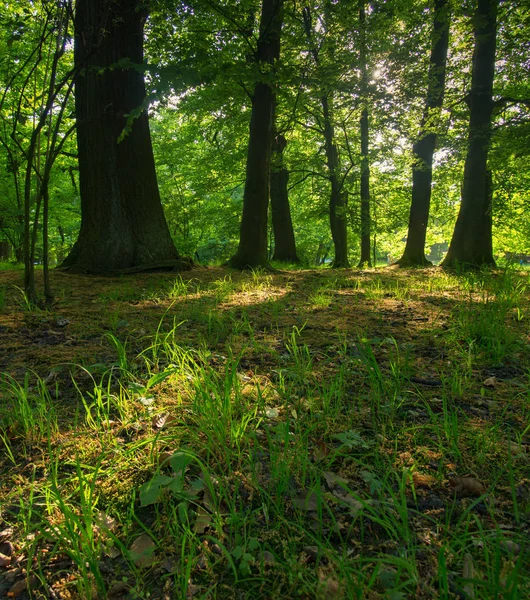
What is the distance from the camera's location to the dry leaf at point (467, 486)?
129 centimetres

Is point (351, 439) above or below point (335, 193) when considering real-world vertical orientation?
below

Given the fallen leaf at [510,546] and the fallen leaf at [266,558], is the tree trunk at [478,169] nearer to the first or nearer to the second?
the fallen leaf at [510,546]

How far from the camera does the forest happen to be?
3.39ft

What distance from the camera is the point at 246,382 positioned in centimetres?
207

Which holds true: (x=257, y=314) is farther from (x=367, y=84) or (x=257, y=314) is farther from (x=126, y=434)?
(x=367, y=84)

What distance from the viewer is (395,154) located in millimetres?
11898

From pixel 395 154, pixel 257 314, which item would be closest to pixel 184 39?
pixel 257 314

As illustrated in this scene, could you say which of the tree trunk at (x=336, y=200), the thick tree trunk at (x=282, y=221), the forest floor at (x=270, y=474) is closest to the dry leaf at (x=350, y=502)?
the forest floor at (x=270, y=474)

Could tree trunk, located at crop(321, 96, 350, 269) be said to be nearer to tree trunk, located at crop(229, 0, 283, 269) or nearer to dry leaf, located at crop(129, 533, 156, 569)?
tree trunk, located at crop(229, 0, 283, 269)

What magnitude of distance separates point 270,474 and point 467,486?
75 cm

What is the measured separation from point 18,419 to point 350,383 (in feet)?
5.80

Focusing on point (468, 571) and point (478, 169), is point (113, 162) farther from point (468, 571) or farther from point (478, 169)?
point (478, 169)

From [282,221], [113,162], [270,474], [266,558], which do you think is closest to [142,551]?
[266,558]

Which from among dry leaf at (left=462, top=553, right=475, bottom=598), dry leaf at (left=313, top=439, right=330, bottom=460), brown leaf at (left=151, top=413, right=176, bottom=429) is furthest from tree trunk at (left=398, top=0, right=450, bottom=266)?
dry leaf at (left=462, top=553, right=475, bottom=598)
